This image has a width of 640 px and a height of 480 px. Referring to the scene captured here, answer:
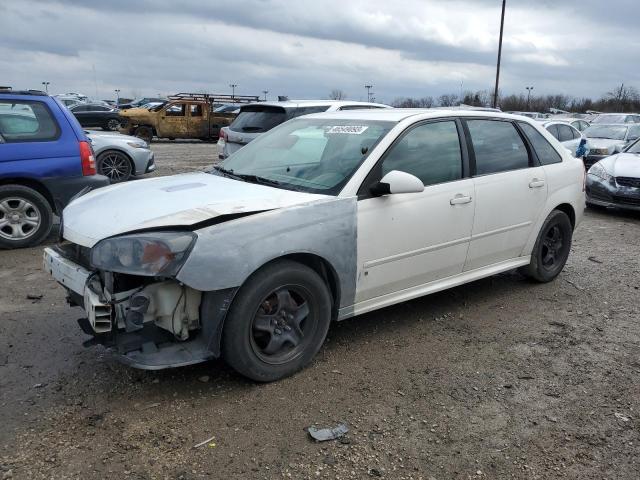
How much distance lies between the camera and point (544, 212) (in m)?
5.03

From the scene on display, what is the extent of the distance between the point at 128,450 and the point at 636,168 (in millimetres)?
9063

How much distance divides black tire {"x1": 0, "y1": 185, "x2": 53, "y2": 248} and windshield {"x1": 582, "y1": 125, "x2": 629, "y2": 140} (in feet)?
48.0

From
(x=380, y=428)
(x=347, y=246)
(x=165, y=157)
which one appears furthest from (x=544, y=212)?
(x=165, y=157)

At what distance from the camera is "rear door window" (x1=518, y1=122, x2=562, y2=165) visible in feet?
16.6

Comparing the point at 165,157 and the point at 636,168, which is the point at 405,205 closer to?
the point at 636,168

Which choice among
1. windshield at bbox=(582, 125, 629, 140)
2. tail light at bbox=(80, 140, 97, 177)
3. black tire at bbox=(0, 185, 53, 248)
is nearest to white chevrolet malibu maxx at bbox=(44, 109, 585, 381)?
tail light at bbox=(80, 140, 97, 177)

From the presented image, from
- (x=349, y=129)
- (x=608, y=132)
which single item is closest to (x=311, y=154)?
(x=349, y=129)

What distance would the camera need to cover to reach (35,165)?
20.1ft

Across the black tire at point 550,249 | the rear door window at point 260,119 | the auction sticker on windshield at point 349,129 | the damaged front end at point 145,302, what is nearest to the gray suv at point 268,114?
the rear door window at point 260,119

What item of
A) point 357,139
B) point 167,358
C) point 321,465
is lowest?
point 321,465

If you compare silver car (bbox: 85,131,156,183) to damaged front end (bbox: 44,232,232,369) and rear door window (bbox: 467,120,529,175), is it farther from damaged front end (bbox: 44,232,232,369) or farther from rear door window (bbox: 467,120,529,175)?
damaged front end (bbox: 44,232,232,369)

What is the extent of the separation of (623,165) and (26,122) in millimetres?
8917

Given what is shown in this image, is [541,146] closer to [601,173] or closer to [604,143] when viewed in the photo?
[601,173]

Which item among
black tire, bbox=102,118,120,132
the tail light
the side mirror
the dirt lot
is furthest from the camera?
black tire, bbox=102,118,120,132
